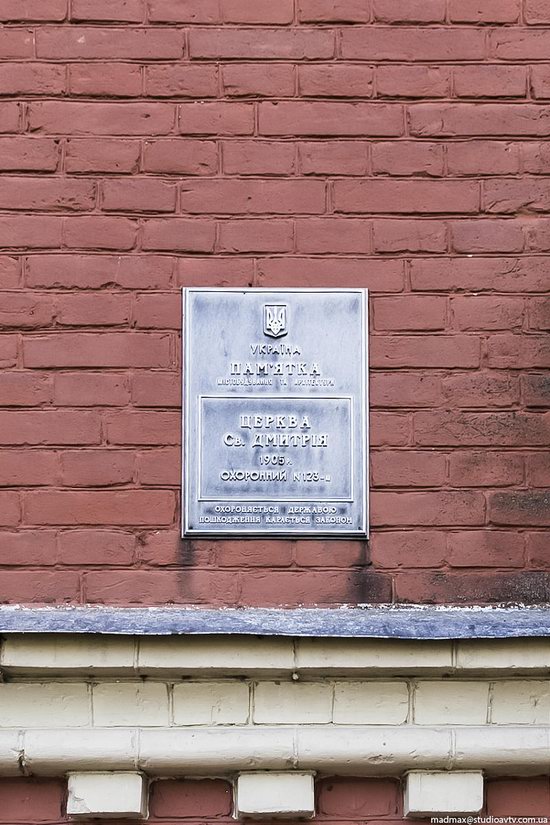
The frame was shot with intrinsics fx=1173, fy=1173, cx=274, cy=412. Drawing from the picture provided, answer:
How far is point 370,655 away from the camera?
129 inches

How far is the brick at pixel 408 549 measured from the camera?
3504 mm

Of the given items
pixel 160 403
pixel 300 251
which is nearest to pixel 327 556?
pixel 160 403

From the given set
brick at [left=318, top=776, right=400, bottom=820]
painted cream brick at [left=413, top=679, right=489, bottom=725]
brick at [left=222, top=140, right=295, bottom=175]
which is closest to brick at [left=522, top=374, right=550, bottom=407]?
painted cream brick at [left=413, top=679, right=489, bottom=725]

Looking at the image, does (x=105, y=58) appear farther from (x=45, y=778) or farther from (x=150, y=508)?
(x=45, y=778)

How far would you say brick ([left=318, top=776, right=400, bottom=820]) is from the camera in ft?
10.9

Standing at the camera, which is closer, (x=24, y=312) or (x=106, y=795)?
(x=106, y=795)

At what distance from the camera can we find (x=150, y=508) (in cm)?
351

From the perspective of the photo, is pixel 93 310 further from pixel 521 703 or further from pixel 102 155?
pixel 521 703

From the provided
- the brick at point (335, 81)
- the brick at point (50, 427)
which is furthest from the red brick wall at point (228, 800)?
the brick at point (335, 81)

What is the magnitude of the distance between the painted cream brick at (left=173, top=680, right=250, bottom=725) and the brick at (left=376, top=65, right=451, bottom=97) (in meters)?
1.89

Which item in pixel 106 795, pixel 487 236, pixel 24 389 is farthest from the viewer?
pixel 487 236

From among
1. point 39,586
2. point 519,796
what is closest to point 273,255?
point 39,586

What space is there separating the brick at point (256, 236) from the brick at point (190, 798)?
1590 mm

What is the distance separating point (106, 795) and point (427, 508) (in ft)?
4.06
